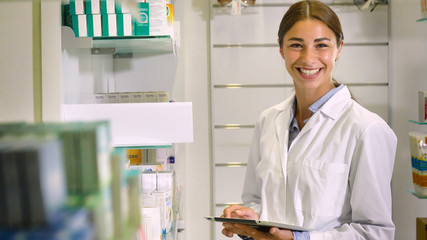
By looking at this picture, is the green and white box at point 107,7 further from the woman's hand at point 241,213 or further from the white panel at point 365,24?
the white panel at point 365,24

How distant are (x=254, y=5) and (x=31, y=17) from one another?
3.06 metres

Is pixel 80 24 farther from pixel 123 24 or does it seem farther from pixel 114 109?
pixel 114 109

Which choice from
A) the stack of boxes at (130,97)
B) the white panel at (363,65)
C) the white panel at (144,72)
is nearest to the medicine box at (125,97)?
the stack of boxes at (130,97)

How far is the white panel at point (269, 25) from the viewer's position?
408 centimetres

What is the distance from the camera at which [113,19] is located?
1.91 meters

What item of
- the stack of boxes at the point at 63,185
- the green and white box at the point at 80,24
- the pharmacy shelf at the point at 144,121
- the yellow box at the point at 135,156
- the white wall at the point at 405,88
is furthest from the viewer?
the white wall at the point at 405,88

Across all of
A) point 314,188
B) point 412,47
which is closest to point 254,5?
point 412,47

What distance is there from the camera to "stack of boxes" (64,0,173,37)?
1808 millimetres

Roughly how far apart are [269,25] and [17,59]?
3107mm

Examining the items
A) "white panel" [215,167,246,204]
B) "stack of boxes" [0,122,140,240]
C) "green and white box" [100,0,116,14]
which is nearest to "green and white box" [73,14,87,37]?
"green and white box" [100,0,116,14]

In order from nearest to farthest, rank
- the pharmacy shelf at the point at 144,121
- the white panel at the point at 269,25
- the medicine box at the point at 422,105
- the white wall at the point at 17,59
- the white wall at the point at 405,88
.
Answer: the white wall at the point at 17,59
the pharmacy shelf at the point at 144,121
the medicine box at the point at 422,105
the white wall at the point at 405,88
the white panel at the point at 269,25

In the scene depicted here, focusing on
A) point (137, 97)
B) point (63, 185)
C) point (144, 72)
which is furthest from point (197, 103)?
point (63, 185)

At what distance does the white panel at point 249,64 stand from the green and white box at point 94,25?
2264mm

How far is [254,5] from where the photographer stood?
13.4ft
